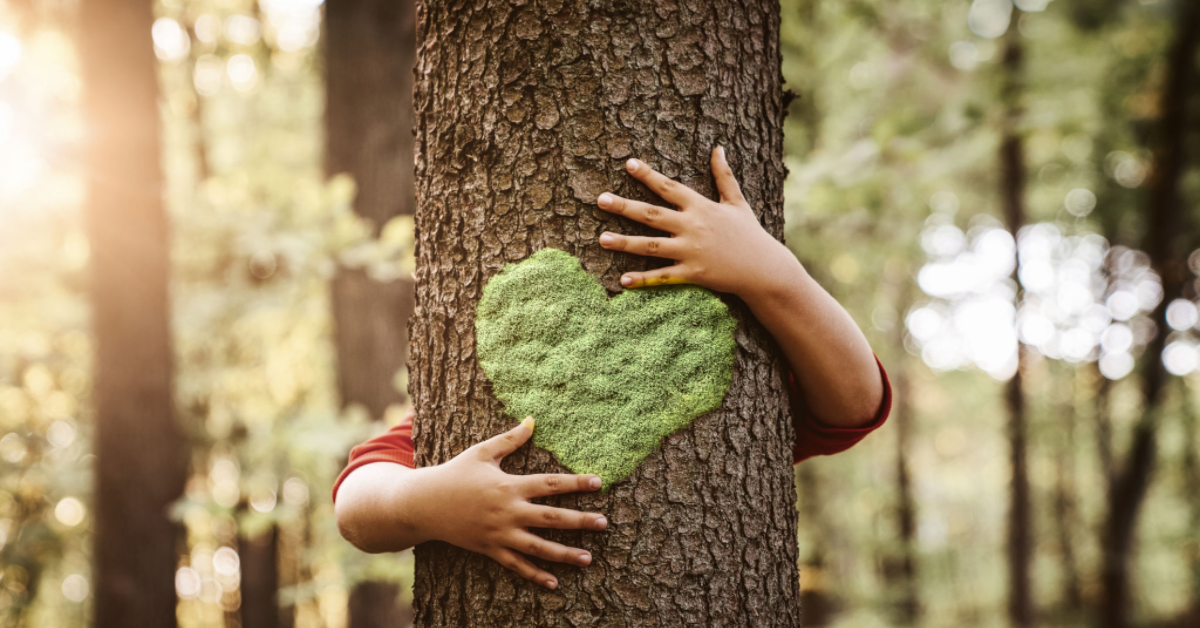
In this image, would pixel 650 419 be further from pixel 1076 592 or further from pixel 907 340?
pixel 1076 592

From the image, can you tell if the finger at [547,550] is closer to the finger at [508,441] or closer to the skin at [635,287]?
the skin at [635,287]

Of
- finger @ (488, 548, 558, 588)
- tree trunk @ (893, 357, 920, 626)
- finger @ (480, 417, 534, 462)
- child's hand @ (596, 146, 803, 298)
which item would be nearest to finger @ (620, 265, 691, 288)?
child's hand @ (596, 146, 803, 298)

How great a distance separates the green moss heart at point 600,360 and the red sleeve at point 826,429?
1.17 ft

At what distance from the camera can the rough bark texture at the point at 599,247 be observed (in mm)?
1234

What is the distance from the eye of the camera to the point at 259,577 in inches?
513

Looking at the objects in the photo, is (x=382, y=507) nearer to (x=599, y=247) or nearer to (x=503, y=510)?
(x=503, y=510)

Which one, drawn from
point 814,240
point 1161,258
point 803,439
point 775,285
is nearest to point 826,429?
point 803,439

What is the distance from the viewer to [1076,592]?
585 inches

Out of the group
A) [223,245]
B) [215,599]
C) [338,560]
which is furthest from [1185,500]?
[215,599]

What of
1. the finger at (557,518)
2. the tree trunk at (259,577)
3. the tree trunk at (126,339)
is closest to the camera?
the finger at (557,518)

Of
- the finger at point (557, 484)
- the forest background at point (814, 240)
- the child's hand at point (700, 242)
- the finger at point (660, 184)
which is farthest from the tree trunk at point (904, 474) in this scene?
the finger at point (557, 484)

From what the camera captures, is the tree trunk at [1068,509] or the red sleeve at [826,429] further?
the tree trunk at [1068,509]

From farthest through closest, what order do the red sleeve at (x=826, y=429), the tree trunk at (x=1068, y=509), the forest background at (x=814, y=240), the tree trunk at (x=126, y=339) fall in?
the tree trunk at (x=1068, y=509)
the tree trunk at (x=126, y=339)
the forest background at (x=814, y=240)
the red sleeve at (x=826, y=429)

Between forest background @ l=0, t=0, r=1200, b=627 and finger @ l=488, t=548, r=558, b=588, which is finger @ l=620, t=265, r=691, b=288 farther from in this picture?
forest background @ l=0, t=0, r=1200, b=627
